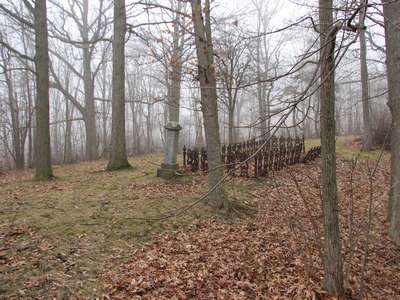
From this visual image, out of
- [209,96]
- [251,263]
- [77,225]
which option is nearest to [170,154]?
[209,96]

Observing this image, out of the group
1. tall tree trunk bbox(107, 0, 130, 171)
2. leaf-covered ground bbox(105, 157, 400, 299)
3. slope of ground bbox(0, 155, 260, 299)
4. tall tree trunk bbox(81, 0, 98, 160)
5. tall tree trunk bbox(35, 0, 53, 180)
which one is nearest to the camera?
slope of ground bbox(0, 155, 260, 299)

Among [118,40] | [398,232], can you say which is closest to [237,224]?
[398,232]

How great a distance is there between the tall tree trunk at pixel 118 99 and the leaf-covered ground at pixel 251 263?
4.62 metres

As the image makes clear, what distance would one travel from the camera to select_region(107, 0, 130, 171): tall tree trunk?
353 inches

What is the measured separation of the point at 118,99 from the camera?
29.6 feet

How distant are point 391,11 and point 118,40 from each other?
711cm

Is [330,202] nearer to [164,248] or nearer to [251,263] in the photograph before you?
[251,263]

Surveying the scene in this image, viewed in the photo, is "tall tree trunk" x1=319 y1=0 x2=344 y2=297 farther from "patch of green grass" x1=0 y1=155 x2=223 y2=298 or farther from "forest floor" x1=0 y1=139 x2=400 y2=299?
"patch of green grass" x1=0 y1=155 x2=223 y2=298

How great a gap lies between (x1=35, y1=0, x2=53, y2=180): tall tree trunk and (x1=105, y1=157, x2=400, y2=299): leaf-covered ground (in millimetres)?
4811

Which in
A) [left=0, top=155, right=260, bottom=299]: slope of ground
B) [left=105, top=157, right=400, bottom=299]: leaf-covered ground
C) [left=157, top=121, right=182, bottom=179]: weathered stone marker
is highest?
[left=157, top=121, right=182, bottom=179]: weathered stone marker

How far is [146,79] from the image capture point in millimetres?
29172

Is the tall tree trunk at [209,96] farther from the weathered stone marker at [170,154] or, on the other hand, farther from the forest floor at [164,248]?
the weathered stone marker at [170,154]

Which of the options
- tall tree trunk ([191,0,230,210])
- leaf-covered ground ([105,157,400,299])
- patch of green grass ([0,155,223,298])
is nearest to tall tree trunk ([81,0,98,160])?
patch of green grass ([0,155,223,298])

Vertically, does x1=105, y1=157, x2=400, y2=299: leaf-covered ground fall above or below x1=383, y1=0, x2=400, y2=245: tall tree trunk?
below
